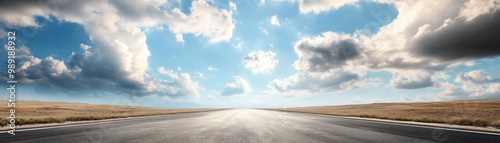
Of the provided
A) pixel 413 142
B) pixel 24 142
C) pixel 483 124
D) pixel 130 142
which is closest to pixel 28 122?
pixel 24 142

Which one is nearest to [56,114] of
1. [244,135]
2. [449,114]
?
[244,135]

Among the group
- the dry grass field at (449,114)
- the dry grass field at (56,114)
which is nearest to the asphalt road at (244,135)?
the dry grass field at (449,114)

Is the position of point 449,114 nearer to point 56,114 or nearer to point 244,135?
point 244,135

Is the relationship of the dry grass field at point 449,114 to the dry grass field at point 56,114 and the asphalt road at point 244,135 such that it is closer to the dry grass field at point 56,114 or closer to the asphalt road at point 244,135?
the asphalt road at point 244,135

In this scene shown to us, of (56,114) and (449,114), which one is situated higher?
(56,114)

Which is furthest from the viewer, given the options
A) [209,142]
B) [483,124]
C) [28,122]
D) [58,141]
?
[28,122]

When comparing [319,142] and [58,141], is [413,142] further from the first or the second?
[58,141]

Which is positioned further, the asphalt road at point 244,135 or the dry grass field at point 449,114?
the dry grass field at point 449,114

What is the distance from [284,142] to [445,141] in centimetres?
502

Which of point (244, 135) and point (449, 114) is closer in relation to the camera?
point (244, 135)

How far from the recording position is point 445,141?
9234 millimetres

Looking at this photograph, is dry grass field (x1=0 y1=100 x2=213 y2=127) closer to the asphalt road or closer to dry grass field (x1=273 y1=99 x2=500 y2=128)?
the asphalt road

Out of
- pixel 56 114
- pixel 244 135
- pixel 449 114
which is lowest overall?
pixel 449 114

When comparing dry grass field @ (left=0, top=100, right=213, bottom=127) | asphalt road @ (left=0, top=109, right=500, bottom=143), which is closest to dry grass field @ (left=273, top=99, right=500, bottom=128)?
asphalt road @ (left=0, top=109, right=500, bottom=143)
